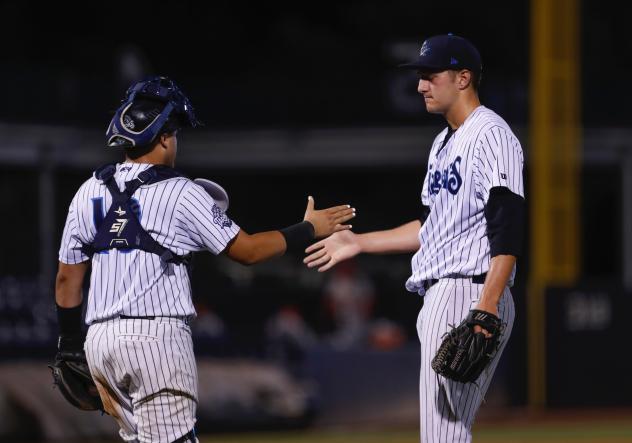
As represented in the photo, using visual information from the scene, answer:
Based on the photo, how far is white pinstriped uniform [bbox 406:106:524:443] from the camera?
15.3ft

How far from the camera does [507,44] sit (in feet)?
94.8

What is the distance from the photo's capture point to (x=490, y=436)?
11375 millimetres

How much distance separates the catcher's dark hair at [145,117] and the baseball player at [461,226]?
0.95 m

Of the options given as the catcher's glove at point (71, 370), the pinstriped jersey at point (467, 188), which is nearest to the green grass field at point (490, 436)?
the catcher's glove at point (71, 370)

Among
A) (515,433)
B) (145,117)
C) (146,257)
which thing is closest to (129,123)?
(145,117)

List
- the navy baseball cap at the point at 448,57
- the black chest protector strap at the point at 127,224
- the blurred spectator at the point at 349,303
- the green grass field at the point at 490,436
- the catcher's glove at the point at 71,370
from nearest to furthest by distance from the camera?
1. the black chest protector strap at the point at 127,224
2. the navy baseball cap at the point at 448,57
3. the catcher's glove at the point at 71,370
4. the green grass field at the point at 490,436
5. the blurred spectator at the point at 349,303

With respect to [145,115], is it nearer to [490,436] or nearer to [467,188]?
[467,188]

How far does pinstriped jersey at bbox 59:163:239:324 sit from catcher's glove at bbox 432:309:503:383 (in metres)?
0.87

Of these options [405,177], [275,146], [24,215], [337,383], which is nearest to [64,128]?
[24,215]

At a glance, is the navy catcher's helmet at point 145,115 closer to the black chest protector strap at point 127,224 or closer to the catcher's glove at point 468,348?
the black chest protector strap at point 127,224

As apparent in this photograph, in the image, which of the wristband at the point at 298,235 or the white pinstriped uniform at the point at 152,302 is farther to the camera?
the wristband at the point at 298,235

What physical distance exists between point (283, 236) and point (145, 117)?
71cm

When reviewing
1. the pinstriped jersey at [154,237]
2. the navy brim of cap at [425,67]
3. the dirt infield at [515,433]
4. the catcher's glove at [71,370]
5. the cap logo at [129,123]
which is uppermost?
the navy brim of cap at [425,67]

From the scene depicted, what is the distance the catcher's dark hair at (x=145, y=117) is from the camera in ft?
15.0
